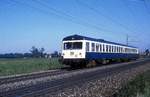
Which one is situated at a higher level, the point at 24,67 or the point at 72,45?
the point at 72,45

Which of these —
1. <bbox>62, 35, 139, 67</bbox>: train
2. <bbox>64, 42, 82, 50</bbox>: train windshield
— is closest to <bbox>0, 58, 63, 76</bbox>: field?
<bbox>62, 35, 139, 67</bbox>: train

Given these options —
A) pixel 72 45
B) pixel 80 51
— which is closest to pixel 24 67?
pixel 72 45

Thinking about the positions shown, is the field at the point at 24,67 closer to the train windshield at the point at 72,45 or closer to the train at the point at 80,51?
the train at the point at 80,51

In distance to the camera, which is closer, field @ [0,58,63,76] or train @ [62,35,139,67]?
train @ [62,35,139,67]

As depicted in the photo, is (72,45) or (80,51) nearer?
(80,51)

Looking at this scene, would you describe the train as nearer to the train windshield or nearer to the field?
the train windshield

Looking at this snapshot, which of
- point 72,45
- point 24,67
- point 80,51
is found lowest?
point 24,67

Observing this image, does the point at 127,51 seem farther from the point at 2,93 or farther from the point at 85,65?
the point at 2,93

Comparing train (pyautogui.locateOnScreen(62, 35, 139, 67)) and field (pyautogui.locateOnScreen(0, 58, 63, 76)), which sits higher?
train (pyautogui.locateOnScreen(62, 35, 139, 67))

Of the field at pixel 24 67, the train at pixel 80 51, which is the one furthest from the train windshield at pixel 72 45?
the field at pixel 24 67

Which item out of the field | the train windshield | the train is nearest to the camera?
the train

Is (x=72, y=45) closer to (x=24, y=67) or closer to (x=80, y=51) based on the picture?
(x=80, y=51)

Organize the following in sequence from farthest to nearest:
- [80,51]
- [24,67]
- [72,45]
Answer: [24,67] < [72,45] < [80,51]

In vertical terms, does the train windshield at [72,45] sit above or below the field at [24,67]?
above
